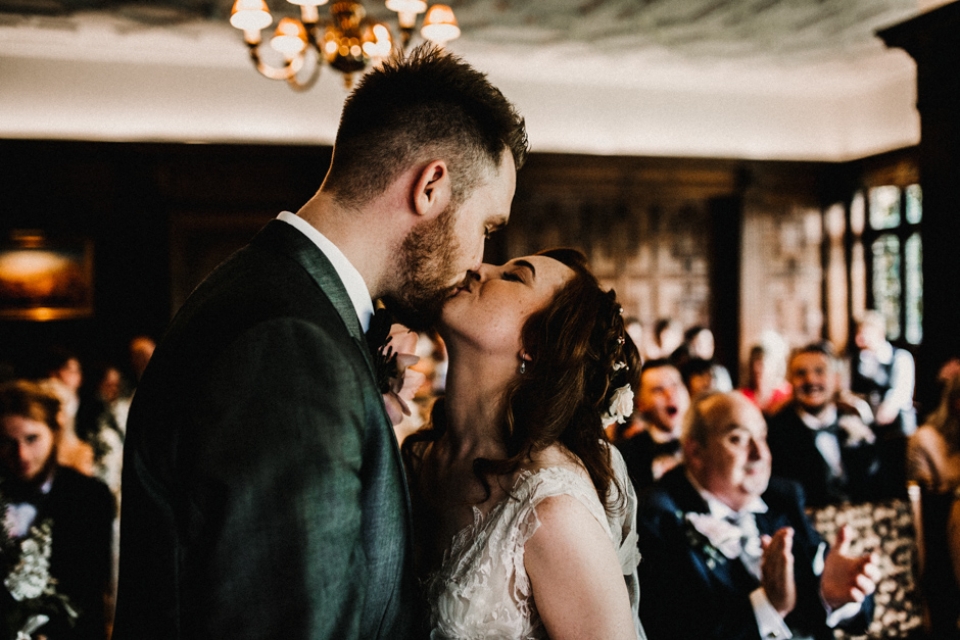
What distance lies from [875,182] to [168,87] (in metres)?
7.60

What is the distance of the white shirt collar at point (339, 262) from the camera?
3.74ft

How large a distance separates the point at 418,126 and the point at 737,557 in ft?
6.14

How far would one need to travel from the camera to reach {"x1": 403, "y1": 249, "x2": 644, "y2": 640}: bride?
144cm

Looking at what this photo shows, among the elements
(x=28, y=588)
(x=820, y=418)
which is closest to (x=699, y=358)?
(x=820, y=418)

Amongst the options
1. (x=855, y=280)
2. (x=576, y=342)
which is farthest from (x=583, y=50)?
(x=576, y=342)

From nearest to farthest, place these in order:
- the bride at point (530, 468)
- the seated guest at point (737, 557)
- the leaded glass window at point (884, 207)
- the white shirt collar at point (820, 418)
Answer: the bride at point (530, 468) < the seated guest at point (737, 557) < the white shirt collar at point (820, 418) < the leaded glass window at point (884, 207)

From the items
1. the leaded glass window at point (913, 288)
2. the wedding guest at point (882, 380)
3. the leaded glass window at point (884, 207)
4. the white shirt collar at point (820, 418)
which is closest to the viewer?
the white shirt collar at point (820, 418)

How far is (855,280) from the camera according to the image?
8656 millimetres

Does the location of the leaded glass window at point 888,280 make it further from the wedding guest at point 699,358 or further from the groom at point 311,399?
the groom at point 311,399

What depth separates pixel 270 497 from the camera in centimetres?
89

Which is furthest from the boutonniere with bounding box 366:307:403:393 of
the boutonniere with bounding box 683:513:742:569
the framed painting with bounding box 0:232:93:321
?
the framed painting with bounding box 0:232:93:321

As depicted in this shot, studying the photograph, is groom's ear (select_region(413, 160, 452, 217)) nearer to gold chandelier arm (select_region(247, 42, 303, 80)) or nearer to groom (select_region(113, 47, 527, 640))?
groom (select_region(113, 47, 527, 640))

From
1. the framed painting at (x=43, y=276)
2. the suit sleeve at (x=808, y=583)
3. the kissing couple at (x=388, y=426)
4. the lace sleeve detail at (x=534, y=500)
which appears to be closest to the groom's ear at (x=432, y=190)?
the kissing couple at (x=388, y=426)

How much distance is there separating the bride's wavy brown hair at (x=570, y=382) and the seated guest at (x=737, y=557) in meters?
0.74
